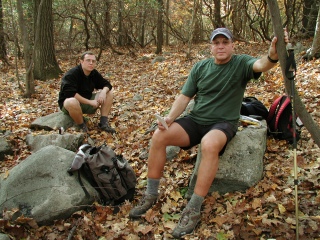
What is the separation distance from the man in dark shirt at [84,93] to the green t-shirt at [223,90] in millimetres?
2627

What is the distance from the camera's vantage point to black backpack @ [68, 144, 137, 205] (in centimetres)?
359

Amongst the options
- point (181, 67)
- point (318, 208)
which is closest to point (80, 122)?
point (318, 208)

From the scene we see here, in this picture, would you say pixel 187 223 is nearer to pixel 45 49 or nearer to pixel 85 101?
pixel 85 101

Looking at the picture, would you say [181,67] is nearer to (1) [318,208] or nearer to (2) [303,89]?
(2) [303,89]

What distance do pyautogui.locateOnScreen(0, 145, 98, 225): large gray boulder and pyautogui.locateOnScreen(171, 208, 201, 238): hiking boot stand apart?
1.18 meters

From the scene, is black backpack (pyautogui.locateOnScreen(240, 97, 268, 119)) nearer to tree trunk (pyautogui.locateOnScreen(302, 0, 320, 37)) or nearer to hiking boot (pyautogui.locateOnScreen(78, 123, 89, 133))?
hiking boot (pyautogui.locateOnScreen(78, 123, 89, 133))

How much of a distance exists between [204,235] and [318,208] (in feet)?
4.05

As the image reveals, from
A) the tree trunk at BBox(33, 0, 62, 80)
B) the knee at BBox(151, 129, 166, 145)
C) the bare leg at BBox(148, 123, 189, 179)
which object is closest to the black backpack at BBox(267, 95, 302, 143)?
the bare leg at BBox(148, 123, 189, 179)

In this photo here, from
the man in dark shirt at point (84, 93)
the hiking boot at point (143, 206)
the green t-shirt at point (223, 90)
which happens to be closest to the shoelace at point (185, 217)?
the hiking boot at point (143, 206)

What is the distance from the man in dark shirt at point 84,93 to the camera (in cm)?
554

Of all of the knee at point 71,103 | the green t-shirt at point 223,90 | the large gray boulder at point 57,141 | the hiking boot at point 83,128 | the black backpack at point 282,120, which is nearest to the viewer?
the green t-shirt at point 223,90

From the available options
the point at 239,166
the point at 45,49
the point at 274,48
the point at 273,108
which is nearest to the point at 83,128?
the point at 239,166

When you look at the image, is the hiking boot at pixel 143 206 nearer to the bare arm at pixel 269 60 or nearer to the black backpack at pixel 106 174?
the black backpack at pixel 106 174

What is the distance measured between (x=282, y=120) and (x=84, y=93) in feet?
12.4
